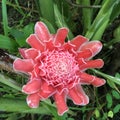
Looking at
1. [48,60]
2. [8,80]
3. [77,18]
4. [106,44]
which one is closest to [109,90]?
[106,44]

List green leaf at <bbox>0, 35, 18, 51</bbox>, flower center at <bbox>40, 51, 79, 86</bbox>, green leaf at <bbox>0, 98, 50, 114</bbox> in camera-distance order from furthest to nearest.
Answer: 1. green leaf at <bbox>0, 98, 50, 114</bbox>
2. green leaf at <bbox>0, 35, 18, 51</bbox>
3. flower center at <bbox>40, 51, 79, 86</bbox>

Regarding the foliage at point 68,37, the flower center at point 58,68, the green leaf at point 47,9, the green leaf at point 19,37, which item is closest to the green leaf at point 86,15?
the foliage at point 68,37

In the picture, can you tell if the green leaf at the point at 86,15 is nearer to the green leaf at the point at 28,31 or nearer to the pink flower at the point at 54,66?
the green leaf at the point at 28,31

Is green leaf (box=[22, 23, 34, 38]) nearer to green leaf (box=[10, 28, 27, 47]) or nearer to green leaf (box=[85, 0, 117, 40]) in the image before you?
green leaf (box=[10, 28, 27, 47])

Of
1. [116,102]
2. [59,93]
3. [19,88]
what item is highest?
[59,93]

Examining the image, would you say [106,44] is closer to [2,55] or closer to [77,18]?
[77,18]

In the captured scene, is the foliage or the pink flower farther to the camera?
the foliage

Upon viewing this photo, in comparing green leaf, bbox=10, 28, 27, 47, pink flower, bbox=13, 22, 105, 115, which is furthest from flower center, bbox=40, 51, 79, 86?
green leaf, bbox=10, 28, 27, 47
